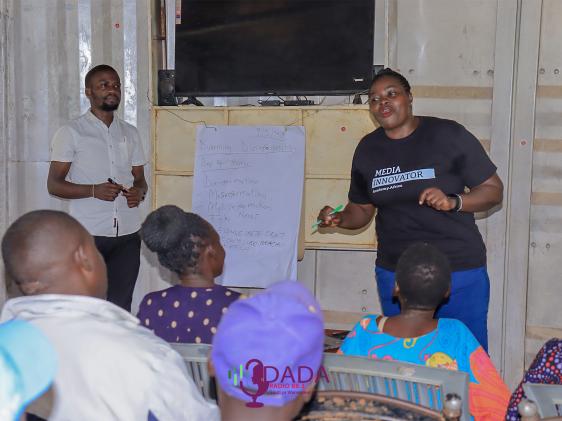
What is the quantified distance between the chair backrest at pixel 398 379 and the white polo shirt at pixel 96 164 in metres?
2.48

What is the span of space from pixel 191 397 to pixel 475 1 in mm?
3073

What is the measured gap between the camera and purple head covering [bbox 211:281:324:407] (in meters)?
1.21

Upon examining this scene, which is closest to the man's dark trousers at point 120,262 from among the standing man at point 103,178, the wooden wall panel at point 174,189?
the standing man at point 103,178

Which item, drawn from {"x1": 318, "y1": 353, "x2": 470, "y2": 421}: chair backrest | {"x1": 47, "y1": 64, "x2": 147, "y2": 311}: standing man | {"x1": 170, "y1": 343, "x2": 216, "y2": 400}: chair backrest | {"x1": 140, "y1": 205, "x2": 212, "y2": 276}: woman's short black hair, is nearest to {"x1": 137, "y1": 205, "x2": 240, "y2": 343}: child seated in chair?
{"x1": 140, "y1": 205, "x2": 212, "y2": 276}: woman's short black hair

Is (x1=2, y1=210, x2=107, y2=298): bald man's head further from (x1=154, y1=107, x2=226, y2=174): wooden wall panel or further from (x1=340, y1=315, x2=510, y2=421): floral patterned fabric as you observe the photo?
(x1=154, y1=107, x2=226, y2=174): wooden wall panel

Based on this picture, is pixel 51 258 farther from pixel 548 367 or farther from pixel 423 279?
pixel 548 367

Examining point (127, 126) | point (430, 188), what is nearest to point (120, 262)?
point (127, 126)

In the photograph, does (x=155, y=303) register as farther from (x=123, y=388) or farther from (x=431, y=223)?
(x=431, y=223)

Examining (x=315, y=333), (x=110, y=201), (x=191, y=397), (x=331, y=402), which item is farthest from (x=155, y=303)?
(x=110, y=201)

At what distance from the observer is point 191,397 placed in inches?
56.9

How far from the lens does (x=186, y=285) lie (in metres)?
2.30

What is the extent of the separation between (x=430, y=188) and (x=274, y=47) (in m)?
1.74

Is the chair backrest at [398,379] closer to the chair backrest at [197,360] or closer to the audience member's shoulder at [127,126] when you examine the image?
the chair backrest at [197,360]

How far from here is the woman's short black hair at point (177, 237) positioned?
2316 mm
